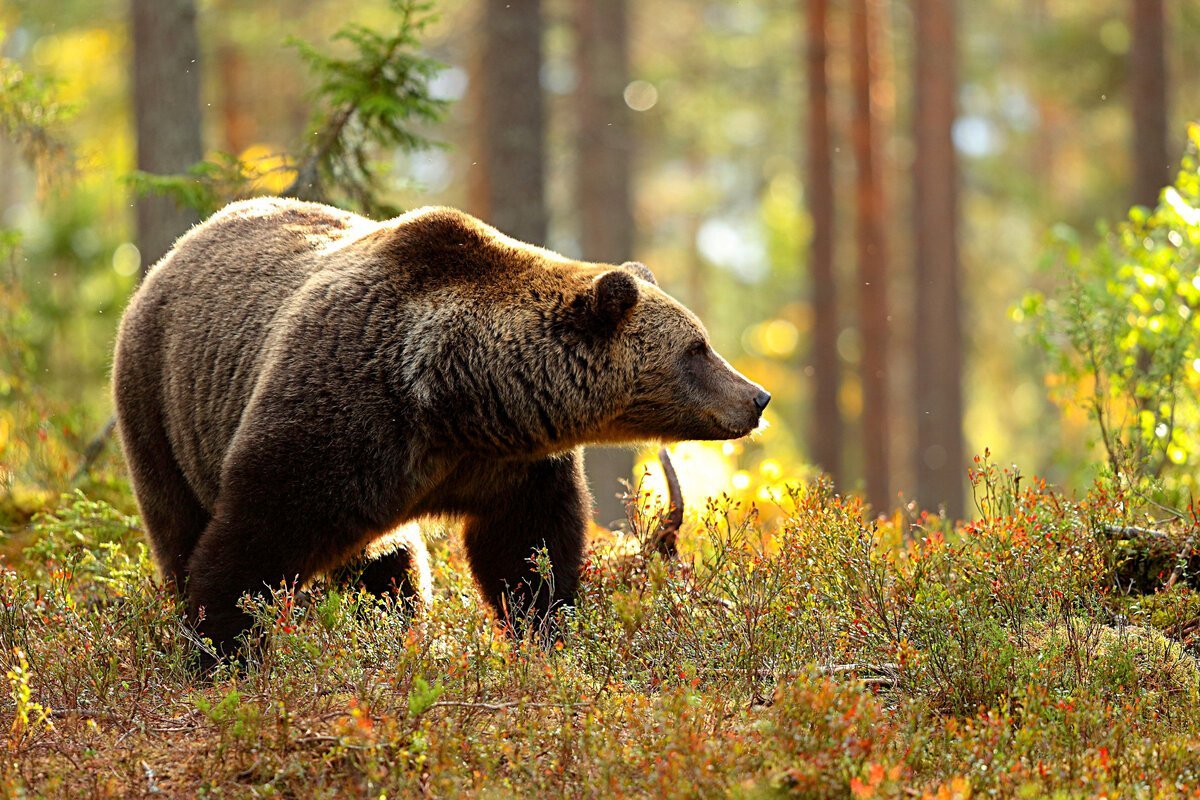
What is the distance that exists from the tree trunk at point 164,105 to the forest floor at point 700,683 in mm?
4718

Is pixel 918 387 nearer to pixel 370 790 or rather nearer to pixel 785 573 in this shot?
pixel 785 573

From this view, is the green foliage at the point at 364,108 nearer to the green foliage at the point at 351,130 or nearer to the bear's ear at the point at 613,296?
the green foliage at the point at 351,130

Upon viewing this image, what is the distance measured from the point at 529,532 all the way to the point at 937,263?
15.2 meters

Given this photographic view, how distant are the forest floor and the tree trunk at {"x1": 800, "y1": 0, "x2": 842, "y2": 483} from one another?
13.7 m

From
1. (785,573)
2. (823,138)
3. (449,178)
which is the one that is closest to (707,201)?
(449,178)

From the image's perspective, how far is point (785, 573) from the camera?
19.2ft

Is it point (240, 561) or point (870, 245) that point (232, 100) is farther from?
point (240, 561)

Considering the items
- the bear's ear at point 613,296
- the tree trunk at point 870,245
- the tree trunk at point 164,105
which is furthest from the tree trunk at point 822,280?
the bear's ear at point 613,296

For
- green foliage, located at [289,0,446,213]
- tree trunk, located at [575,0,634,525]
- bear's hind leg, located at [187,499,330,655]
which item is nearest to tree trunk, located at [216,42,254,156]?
tree trunk, located at [575,0,634,525]

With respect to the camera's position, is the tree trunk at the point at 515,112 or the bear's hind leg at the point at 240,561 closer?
the bear's hind leg at the point at 240,561

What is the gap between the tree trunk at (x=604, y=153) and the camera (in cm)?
1772

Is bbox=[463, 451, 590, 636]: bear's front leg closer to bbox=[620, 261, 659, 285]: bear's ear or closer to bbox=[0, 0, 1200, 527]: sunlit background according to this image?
bbox=[620, 261, 659, 285]: bear's ear

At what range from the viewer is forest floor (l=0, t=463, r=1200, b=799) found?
4.05m

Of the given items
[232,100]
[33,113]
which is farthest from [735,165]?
[33,113]
